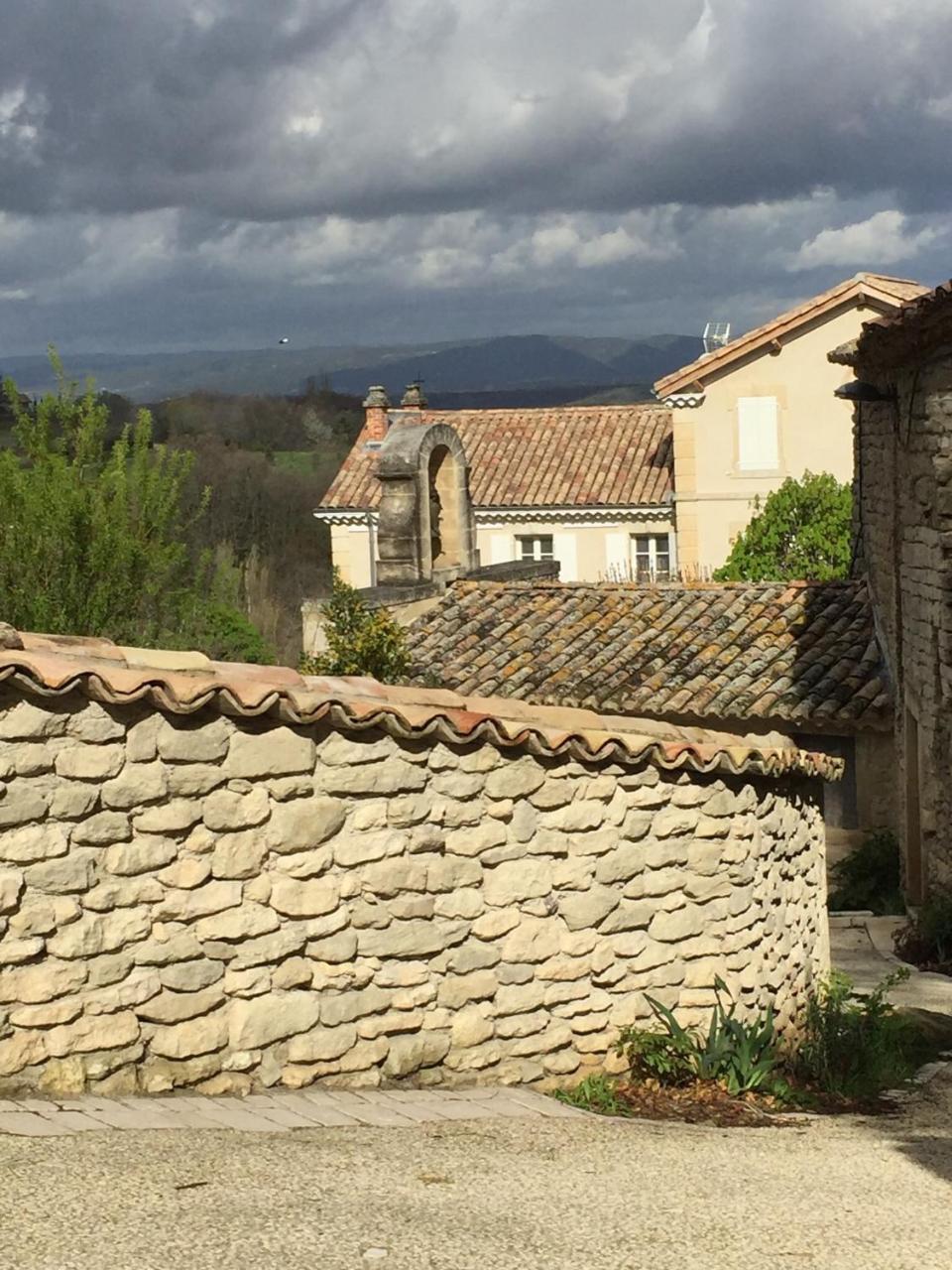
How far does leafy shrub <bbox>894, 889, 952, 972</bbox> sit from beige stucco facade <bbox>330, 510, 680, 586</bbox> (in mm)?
22042

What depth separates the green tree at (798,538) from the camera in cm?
2531

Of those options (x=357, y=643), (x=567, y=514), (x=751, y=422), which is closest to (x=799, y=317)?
(x=751, y=422)

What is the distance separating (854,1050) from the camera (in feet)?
25.9

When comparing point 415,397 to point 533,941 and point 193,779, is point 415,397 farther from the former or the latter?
point 193,779

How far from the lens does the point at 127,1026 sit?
5.70 metres

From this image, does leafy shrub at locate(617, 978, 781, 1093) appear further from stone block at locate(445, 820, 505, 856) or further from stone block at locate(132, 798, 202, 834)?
stone block at locate(132, 798, 202, 834)

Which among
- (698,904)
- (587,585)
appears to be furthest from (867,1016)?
(587,585)

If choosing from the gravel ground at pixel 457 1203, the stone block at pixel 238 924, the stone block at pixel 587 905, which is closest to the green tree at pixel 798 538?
the stone block at pixel 587 905

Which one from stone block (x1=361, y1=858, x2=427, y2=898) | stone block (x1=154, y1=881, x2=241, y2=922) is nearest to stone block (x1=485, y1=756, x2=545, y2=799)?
stone block (x1=361, y1=858, x2=427, y2=898)

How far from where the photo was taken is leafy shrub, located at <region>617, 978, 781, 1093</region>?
7223 millimetres

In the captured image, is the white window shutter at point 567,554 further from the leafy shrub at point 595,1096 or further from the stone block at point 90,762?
the stone block at point 90,762

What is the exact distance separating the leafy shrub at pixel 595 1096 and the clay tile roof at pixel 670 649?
9.20 metres

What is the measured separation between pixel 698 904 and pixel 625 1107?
3.60 ft

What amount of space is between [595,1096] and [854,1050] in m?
1.65
